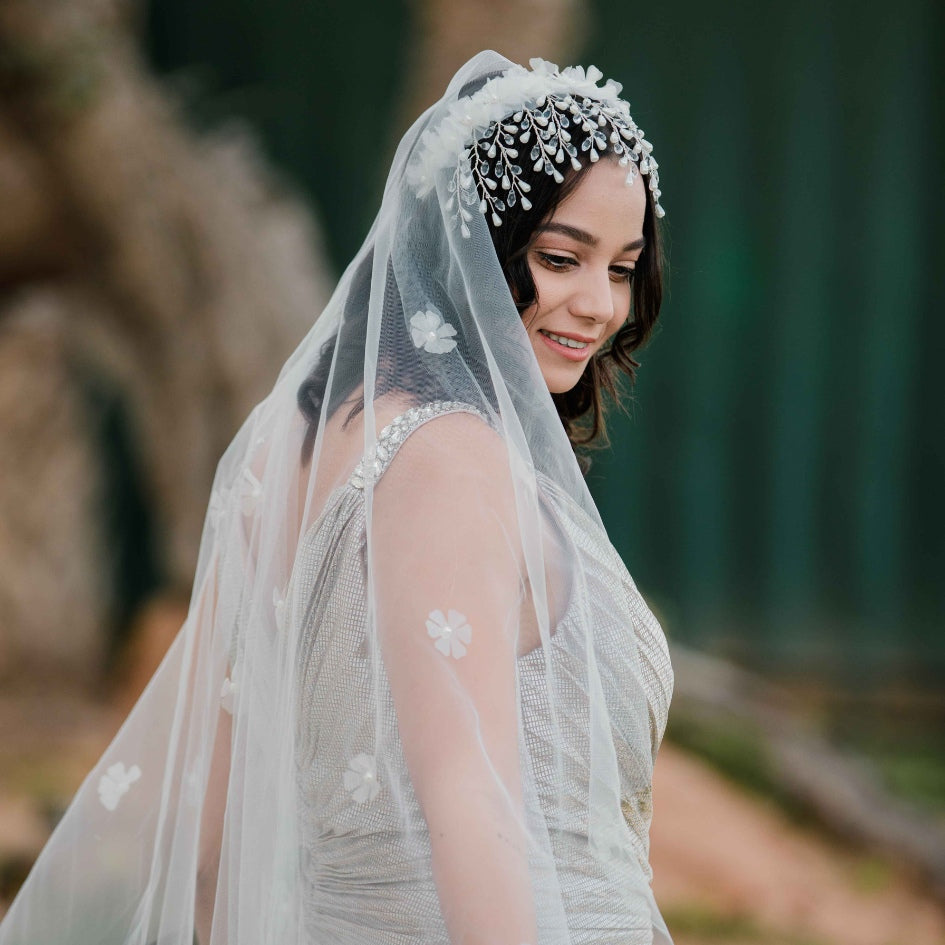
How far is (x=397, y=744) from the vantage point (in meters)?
1.27

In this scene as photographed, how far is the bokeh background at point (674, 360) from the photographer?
3936mm

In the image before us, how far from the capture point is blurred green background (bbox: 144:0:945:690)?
4980mm

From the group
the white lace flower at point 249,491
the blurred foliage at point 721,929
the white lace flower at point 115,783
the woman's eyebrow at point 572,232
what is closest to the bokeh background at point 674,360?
the blurred foliage at point 721,929

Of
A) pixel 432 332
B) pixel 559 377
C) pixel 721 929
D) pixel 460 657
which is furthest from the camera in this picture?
pixel 721 929

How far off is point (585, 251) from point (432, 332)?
0.86 ft

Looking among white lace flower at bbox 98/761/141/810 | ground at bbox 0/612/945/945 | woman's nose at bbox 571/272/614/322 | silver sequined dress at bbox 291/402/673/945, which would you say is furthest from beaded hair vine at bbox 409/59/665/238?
ground at bbox 0/612/945/945

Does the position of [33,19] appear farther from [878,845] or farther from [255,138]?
[878,845]

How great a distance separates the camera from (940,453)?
5207mm

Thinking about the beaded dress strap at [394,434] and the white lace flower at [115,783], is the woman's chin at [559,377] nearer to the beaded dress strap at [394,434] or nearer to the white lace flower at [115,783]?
the beaded dress strap at [394,434]

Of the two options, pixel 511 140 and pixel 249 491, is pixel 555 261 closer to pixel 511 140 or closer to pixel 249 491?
pixel 511 140

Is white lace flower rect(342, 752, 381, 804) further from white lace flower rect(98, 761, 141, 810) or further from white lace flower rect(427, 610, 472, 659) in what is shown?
white lace flower rect(98, 761, 141, 810)

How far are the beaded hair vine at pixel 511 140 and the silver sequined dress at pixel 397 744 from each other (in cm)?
34

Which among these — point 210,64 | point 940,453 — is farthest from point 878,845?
point 210,64

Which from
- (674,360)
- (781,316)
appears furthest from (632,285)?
(781,316)
